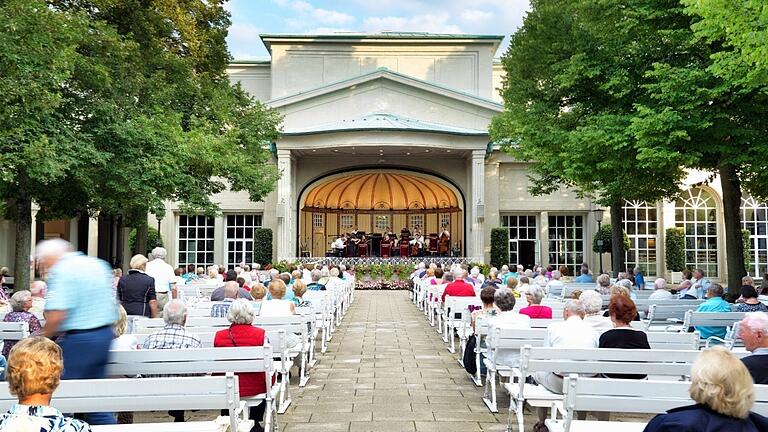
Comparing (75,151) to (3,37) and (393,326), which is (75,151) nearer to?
(3,37)

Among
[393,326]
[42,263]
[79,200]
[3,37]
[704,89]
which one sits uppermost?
[3,37]

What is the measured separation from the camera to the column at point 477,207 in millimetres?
29109

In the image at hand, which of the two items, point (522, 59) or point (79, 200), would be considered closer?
point (79, 200)

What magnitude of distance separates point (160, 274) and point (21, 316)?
11.7 ft

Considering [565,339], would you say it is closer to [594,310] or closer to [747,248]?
[594,310]

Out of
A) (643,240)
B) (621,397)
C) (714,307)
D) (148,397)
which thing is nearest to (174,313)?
(148,397)

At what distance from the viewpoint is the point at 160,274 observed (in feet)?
36.2

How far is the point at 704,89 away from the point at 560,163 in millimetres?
5905

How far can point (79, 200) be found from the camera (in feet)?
65.2

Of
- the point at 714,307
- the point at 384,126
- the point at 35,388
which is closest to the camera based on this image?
the point at 35,388

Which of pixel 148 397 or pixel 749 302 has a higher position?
pixel 749 302

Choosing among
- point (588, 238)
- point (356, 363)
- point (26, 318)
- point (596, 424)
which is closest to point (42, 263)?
point (26, 318)

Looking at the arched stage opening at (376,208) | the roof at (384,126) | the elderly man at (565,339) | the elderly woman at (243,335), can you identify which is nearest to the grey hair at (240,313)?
the elderly woman at (243,335)

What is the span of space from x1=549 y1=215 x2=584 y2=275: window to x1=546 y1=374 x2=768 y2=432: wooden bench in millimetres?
30047
